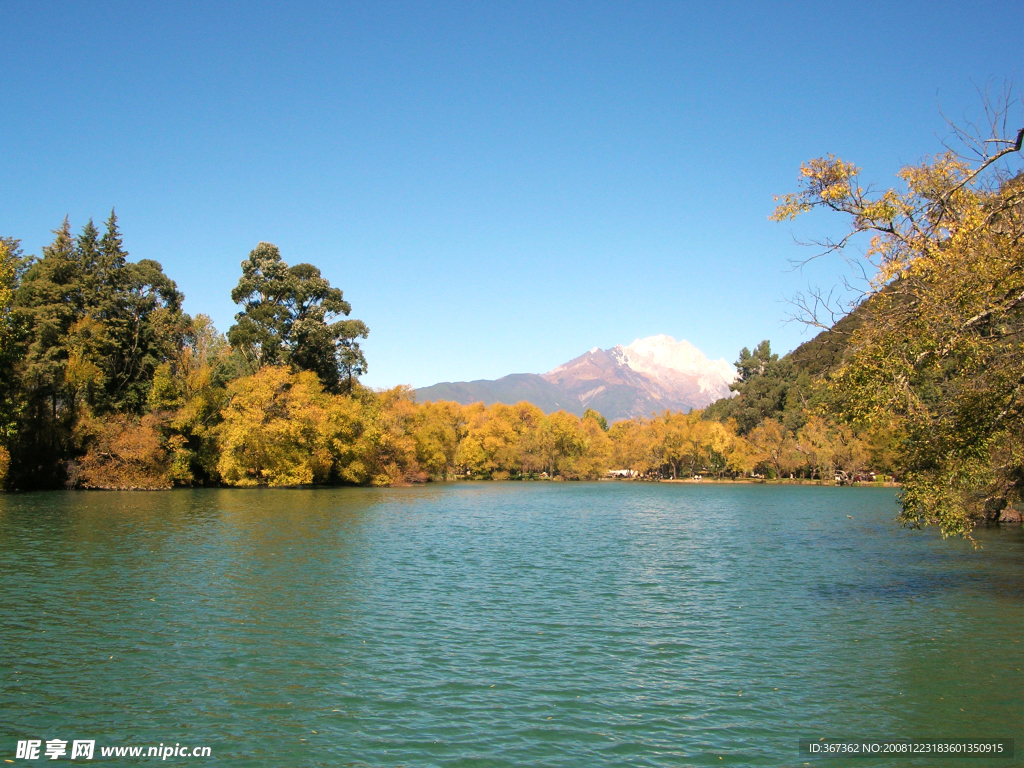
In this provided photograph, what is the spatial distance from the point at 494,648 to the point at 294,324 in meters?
68.5

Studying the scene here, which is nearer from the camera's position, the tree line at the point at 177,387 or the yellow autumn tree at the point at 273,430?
the tree line at the point at 177,387

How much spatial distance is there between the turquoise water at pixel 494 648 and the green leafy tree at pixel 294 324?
4711cm

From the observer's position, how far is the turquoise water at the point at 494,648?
36.1 ft

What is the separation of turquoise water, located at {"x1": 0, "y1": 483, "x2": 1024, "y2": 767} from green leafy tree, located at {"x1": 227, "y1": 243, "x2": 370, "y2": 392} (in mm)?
47112

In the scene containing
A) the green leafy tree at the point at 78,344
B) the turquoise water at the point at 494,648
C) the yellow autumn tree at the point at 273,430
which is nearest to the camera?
the turquoise water at the point at 494,648

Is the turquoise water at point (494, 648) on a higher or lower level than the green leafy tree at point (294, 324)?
lower

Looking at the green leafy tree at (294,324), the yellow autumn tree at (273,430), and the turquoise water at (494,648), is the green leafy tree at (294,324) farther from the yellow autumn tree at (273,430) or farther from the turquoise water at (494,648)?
the turquoise water at (494,648)

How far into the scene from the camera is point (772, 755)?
411 inches

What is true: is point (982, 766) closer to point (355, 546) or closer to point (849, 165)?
point (849, 165)

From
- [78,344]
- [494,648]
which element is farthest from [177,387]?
[494,648]

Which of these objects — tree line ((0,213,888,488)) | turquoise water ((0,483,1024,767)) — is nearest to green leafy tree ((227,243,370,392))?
tree line ((0,213,888,488))

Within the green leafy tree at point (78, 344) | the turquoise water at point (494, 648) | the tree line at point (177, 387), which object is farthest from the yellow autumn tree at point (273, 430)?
the turquoise water at point (494, 648)

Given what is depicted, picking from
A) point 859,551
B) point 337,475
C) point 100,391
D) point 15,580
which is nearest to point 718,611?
point 859,551

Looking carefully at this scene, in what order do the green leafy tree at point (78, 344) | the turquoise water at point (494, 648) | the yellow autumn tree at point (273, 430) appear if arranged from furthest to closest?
the yellow autumn tree at point (273, 430)
the green leafy tree at point (78, 344)
the turquoise water at point (494, 648)
